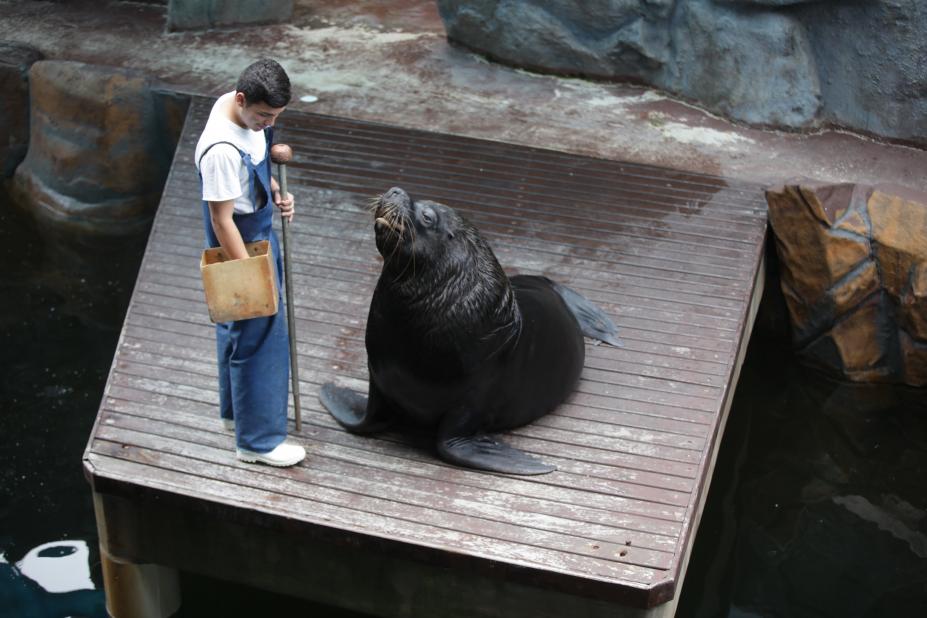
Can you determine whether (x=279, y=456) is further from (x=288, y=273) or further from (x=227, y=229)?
(x=227, y=229)

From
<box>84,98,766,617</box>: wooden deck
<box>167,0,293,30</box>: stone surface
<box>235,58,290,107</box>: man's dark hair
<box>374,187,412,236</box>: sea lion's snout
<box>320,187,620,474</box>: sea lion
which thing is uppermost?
<box>235,58,290,107</box>: man's dark hair

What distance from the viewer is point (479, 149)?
6520mm

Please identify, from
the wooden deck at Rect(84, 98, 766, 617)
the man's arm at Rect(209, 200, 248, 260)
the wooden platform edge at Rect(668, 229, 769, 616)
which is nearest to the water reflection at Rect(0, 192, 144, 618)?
the wooden deck at Rect(84, 98, 766, 617)

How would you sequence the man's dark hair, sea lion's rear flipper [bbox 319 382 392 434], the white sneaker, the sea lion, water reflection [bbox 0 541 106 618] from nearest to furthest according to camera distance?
the man's dark hair < the sea lion < the white sneaker < sea lion's rear flipper [bbox 319 382 392 434] < water reflection [bbox 0 541 106 618]

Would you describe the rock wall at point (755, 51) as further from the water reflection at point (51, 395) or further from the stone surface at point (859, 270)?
the water reflection at point (51, 395)

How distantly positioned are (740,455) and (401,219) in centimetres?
280

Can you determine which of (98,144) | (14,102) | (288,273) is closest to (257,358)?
(288,273)

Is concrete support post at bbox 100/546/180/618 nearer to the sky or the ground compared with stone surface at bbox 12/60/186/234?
nearer to the ground

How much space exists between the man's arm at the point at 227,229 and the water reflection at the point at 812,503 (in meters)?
2.53

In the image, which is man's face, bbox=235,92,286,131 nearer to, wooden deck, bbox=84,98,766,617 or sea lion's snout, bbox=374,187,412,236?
sea lion's snout, bbox=374,187,412,236

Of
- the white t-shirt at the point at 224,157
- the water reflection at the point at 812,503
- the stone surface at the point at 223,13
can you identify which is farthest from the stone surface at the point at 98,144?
the water reflection at the point at 812,503

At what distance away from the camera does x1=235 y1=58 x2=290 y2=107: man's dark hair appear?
3490 millimetres

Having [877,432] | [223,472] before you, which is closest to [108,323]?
[223,472]

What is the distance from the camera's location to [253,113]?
357 cm
